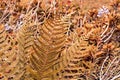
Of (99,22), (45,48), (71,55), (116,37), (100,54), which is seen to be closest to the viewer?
(45,48)

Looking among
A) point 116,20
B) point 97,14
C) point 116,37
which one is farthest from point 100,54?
point 97,14

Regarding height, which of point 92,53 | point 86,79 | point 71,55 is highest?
point 71,55

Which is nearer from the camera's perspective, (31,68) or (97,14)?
(31,68)

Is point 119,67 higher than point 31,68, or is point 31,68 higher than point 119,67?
point 31,68

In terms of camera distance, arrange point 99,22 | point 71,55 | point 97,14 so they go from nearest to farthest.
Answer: point 71,55, point 99,22, point 97,14

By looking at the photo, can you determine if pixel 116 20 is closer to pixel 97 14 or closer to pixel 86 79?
pixel 97 14

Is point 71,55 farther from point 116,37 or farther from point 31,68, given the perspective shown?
point 116,37

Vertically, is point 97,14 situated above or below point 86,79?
above

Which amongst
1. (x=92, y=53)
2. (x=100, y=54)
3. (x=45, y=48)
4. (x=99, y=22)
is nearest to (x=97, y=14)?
(x=99, y=22)

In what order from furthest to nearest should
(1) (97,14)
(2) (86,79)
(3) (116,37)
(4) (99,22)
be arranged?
(1) (97,14), (4) (99,22), (3) (116,37), (2) (86,79)
